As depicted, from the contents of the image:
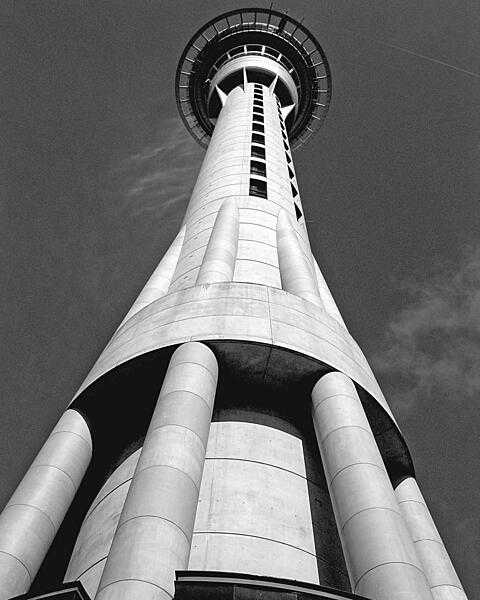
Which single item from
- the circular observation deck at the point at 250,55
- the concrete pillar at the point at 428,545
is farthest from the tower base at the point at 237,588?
the circular observation deck at the point at 250,55

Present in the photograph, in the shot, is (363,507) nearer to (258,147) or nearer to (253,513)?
(253,513)

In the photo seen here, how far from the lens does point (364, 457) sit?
1533cm

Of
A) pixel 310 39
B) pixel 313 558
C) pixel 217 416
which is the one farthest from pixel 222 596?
pixel 310 39

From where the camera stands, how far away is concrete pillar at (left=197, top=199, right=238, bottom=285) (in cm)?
2370

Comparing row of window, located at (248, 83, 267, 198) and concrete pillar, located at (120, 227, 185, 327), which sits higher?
row of window, located at (248, 83, 267, 198)

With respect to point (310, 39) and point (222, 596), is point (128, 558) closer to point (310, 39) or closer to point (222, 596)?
point (222, 596)

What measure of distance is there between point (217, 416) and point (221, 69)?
50986 millimetres

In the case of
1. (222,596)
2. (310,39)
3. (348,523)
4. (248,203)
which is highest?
(310,39)

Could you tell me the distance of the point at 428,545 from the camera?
19.2 metres

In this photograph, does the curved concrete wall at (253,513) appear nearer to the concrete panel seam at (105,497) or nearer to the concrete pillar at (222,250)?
the concrete panel seam at (105,497)

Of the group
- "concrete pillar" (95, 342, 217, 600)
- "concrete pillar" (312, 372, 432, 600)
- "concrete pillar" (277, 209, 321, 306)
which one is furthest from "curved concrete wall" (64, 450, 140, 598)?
"concrete pillar" (277, 209, 321, 306)

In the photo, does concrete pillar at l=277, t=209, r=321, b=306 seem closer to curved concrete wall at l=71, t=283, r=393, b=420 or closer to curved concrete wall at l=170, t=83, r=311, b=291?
curved concrete wall at l=170, t=83, r=311, b=291

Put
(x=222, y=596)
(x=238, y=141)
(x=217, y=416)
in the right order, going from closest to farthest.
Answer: (x=222, y=596) → (x=217, y=416) → (x=238, y=141)

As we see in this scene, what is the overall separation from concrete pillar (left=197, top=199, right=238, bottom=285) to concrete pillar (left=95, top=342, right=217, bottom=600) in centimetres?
678
